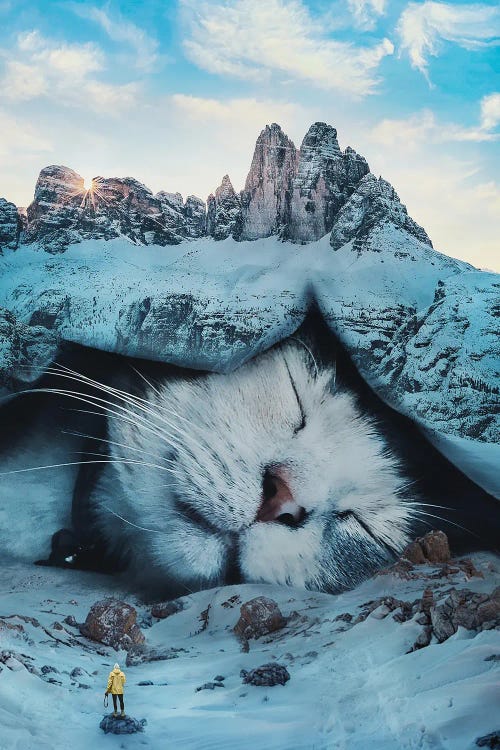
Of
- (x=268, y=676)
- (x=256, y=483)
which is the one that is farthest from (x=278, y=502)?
(x=268, y=676)

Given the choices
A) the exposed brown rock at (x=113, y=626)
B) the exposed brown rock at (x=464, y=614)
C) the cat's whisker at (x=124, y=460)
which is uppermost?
the exposed brown rock at (x=464, y=614)

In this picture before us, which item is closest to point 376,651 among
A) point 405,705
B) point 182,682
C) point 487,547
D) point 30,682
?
point 405,705

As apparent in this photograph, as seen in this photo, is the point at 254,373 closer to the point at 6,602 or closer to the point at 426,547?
the point at 426,547

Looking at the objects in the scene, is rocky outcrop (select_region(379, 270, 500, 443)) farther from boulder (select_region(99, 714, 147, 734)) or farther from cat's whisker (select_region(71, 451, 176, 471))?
boulder (select_region(99, 714, 147, 734))

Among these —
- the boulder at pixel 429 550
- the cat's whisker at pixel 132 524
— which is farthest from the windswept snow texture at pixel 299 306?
Answer: the cat's whisker at pixel 132 524

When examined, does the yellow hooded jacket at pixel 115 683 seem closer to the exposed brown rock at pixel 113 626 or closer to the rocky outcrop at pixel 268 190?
the exposed brown rock at pixel 113 626

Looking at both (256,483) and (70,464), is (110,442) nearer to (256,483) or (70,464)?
(70,464)
